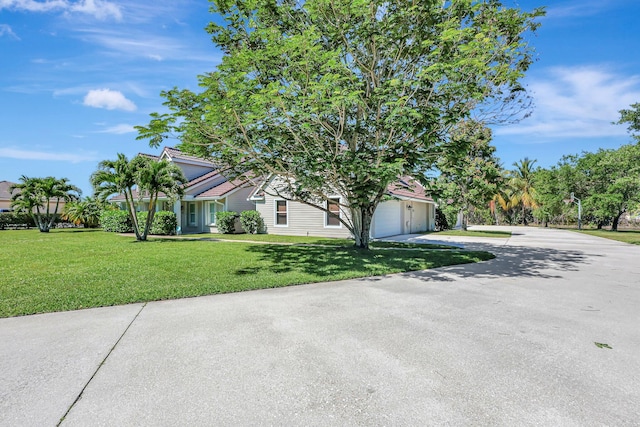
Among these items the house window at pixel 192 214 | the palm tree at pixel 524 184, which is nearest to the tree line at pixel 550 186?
the palm tree at pixel 524 184

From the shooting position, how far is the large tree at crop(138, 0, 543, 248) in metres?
7.27

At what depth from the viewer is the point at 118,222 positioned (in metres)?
22.6

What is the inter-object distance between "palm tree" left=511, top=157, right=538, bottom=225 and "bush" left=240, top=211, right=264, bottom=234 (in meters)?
34.0

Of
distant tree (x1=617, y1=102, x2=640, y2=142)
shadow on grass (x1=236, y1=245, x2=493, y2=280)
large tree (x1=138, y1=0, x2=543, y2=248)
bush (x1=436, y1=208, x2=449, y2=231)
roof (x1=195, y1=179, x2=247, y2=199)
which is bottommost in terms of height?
shadow on grass (x1=236, y1=245, x2=493, y2=280)

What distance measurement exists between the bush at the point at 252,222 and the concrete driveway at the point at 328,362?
580 inches

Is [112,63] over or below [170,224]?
over

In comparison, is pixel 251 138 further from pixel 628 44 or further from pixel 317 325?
pixel 628 44

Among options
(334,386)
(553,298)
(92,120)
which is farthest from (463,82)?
(92,120)

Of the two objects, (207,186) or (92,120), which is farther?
(207,186)

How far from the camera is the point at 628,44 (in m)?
12.1

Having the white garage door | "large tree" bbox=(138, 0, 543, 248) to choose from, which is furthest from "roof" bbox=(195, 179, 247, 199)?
"large tree" bbox=(138, 0, 543, 248)

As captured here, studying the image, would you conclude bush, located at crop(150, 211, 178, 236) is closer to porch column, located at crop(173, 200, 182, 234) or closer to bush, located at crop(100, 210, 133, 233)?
porch column, located at crop(173, 200, 182, 234)

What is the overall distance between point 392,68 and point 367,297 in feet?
22.7

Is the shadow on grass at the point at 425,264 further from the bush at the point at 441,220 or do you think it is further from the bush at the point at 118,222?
the bush at the point at 441,220
